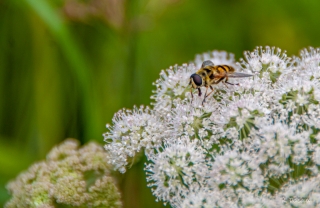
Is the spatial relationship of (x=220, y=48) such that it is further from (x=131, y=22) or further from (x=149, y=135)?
(x=149, y=135)

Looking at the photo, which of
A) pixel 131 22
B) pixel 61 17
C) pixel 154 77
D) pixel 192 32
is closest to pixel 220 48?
pixel 192 32

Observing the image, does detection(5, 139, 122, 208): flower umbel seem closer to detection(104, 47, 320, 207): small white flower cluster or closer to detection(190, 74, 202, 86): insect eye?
detection(104, 47, 320, 207): small white flower cluster

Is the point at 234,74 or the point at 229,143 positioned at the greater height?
the point at 234,74

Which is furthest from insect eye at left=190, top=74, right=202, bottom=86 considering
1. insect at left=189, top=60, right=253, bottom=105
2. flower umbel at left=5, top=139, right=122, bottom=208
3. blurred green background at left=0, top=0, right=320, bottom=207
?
blurred green background at left=0, top=0, right=320, bottom=207

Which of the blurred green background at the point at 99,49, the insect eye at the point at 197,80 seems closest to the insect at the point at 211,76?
the insect eye at the point at 197,80

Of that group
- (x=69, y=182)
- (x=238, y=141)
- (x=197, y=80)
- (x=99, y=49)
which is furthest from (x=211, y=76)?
(x=99, y=49)

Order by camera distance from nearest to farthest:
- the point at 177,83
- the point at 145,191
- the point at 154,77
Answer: the point at 177,83, the point at 145,191, the point at 154,77

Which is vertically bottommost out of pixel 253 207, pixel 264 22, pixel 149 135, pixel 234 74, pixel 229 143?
pixel 253 207
